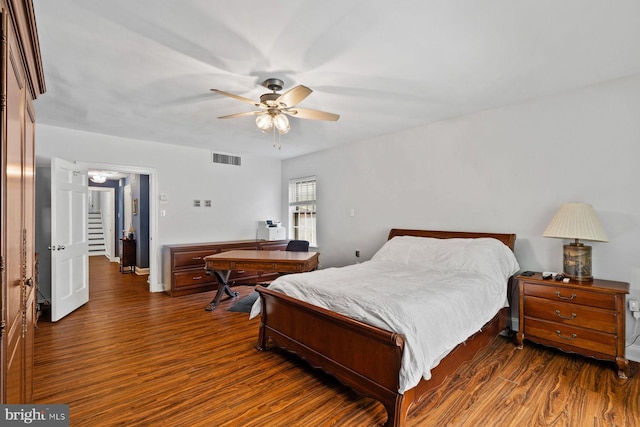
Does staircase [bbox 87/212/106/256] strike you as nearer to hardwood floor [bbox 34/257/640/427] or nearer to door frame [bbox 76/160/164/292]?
door frame [bbox 76/160/164/292]

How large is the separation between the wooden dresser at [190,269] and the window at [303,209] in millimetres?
1241

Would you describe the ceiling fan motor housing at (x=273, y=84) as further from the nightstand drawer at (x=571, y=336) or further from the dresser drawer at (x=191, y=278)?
the dresser drawer at (x=191, y=278)

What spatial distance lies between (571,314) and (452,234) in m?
1.38

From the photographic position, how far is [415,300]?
82.0 inches

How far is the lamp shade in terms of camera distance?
8.43 feet

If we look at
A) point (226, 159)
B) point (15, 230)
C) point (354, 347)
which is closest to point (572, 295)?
point (354, 347)

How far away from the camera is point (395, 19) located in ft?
6.15

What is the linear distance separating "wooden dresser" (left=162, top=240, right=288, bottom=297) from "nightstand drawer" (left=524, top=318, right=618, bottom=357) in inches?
146

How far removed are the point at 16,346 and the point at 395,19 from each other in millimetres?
2553

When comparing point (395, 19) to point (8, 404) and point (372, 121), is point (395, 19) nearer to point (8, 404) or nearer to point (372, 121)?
point (372, 121)

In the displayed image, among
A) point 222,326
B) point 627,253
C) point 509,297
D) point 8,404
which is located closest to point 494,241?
point 509,297

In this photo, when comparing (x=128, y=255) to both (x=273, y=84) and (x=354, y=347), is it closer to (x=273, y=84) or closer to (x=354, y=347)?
(x=273, y=84)

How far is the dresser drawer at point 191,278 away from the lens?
15.4ft

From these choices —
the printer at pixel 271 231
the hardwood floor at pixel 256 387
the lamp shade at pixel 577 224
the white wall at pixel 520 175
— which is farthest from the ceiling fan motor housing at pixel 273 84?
the printer at pixel 271 231
